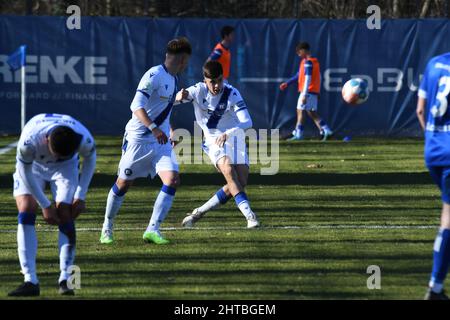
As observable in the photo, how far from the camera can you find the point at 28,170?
346 inches

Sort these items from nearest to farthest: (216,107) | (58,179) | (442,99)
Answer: (442,99)
(58,179)
(216,107)

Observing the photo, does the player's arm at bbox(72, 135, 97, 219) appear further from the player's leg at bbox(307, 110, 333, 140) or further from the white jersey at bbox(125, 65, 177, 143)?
the player's leg at bbox(307, 110, 333, 140)

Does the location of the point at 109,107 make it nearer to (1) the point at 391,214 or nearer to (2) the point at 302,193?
(2) the point at 302,193

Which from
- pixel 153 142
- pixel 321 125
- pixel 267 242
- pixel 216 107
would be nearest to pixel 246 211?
pixel 267 242

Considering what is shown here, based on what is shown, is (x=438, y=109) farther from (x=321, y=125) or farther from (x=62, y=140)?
(x=321, y=125)

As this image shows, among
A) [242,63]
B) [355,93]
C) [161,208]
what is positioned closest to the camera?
[161,208]

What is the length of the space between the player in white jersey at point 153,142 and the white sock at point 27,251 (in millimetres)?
2838

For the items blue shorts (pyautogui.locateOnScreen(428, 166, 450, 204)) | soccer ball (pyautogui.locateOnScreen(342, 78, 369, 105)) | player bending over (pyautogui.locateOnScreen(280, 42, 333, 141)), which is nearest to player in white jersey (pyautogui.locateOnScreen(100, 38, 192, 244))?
blue shorts (pyautogui.locateOnScreen(428, 166, 450, 204))

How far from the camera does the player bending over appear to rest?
25516mm

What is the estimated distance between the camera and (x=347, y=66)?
27.4m

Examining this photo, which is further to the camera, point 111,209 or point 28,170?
point 111,209

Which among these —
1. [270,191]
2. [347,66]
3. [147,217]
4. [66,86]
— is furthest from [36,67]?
[147,217]

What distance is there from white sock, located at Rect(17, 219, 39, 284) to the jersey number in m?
3.26

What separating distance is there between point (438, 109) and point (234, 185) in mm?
4706
